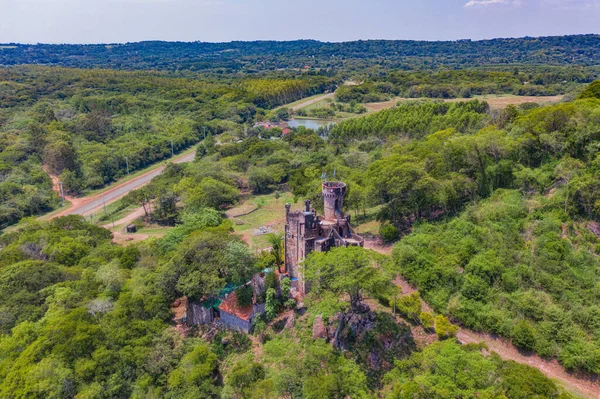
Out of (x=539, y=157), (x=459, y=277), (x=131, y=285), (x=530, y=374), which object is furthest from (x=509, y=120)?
(x=131, y=285)

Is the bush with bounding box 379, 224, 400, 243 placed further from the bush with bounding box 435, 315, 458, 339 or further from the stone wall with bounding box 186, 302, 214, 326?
the stone wall with bounding box 186, 302, 214, 326

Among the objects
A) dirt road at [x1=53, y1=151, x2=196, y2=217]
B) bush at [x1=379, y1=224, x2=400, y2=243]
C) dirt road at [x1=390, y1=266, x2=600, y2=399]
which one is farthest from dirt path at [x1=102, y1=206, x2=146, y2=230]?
dirt road at [x1=390, y1=266, x2=600, y2=399]

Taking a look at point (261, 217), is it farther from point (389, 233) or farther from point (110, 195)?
point (110, 195)

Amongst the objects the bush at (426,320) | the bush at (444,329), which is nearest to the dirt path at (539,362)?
the bush at (444,329)

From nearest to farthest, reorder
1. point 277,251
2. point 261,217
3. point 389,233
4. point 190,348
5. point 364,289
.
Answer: point 364,289
point 190,348
point 277,251
point 389,233
point 261,217

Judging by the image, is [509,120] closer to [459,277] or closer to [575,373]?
[459,277]

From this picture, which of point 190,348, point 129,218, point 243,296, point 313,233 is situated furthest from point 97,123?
point 313,233
